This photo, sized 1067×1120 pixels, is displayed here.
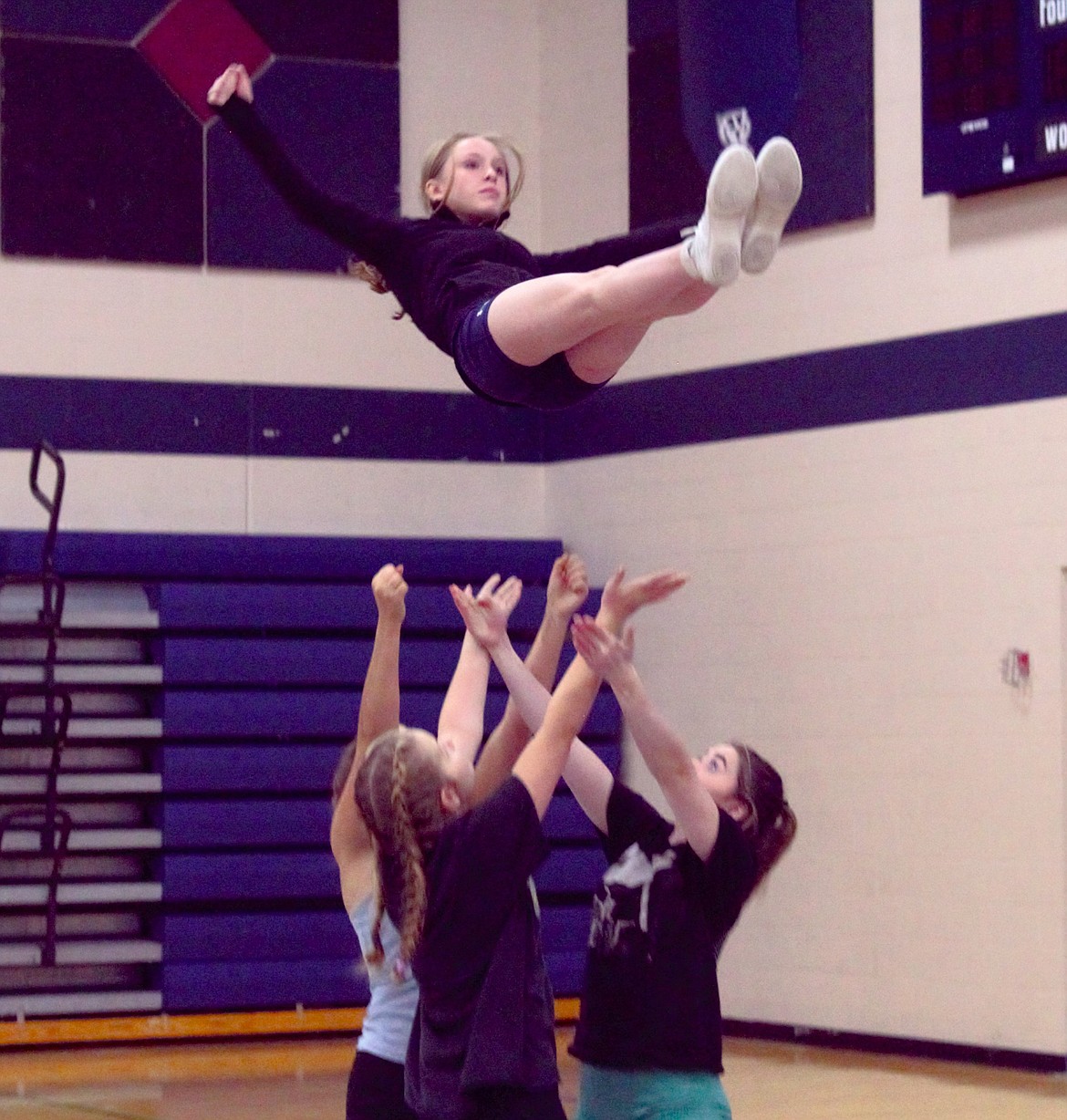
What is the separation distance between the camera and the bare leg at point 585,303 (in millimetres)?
3826

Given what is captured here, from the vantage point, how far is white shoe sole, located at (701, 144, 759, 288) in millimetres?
3592

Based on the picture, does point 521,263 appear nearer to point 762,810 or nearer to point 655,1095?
point 762,810

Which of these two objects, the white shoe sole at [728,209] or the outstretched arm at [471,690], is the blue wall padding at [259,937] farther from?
the white shoe sole at [728,209]

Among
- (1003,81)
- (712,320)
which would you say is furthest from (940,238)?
(712,320)

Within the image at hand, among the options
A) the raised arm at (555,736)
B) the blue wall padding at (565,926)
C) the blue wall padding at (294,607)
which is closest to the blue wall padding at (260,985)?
the blue wall padding at (565,926)

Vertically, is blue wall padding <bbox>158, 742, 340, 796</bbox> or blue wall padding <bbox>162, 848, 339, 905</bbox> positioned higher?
blue wall padding <bbox>158, 742, 340, 796</bbox>

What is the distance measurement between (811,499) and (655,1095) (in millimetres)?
4993

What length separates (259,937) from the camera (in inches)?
329

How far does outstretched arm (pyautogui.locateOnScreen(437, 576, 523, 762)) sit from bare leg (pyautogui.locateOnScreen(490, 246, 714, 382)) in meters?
0.51

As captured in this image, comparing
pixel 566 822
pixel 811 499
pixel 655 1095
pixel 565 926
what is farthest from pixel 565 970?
pixel 655 1095

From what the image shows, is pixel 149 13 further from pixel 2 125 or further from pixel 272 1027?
pixel 272 1027

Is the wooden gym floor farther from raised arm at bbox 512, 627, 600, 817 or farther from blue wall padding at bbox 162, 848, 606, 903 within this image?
raised arm at bbox 512, 627, 600, 817

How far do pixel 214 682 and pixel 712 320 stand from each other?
274 centimetres

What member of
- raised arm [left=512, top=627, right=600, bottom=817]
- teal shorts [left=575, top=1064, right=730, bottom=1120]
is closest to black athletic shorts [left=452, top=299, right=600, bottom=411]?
Answer: raised arm [left=512, top=627, right=600, bottom=817]
